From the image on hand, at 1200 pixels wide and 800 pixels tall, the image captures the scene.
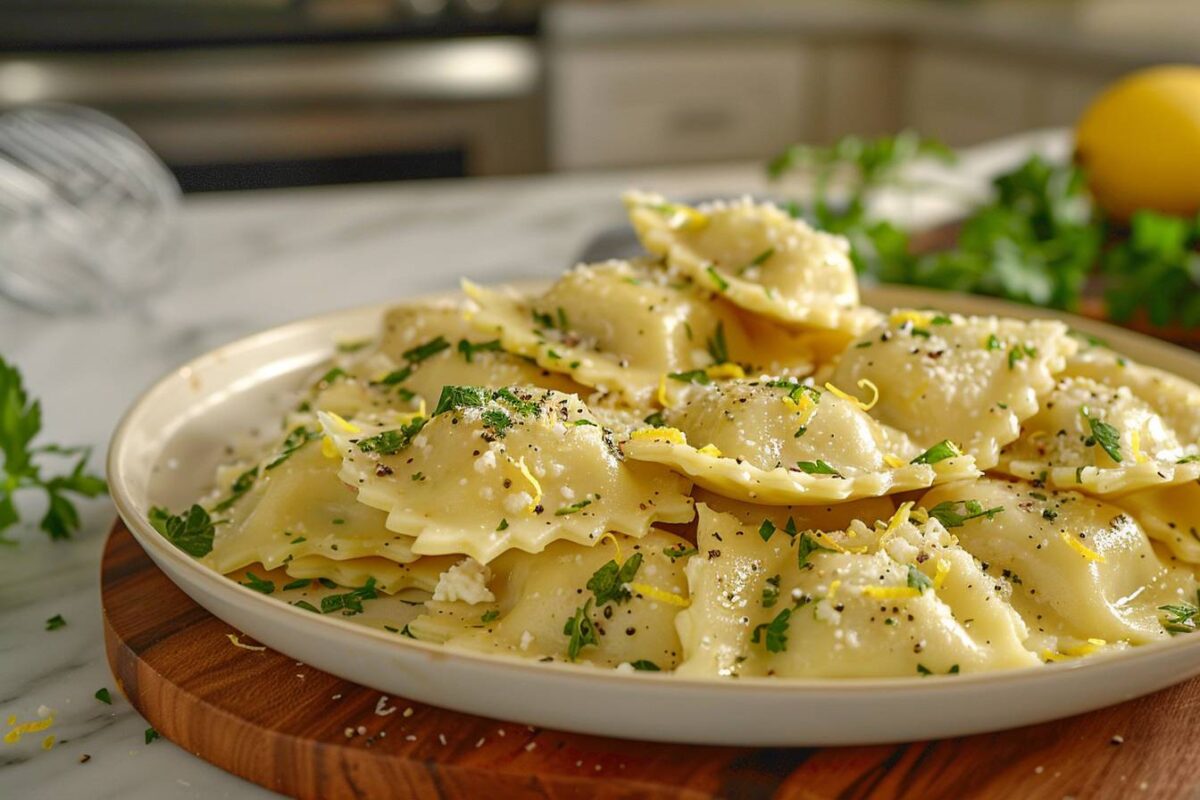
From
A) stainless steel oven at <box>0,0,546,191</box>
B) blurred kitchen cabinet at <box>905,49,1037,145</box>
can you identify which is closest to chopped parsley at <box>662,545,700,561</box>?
stainless steel oven at <box>0,0,546,191</box>

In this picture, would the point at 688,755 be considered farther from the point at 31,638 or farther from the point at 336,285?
the point at 336,285

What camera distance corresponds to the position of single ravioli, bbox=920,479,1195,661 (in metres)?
1.54

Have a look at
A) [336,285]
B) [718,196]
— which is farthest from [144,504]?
[718,196]

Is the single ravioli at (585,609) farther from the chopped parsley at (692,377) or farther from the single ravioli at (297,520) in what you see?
the chopped parsley at (692,377)

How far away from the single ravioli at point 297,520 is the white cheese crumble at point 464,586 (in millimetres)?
78

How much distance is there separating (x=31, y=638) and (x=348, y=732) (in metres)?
0.63

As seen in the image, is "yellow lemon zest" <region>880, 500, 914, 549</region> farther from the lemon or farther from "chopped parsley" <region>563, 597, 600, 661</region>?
the lemon

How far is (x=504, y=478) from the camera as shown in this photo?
1.58 metres

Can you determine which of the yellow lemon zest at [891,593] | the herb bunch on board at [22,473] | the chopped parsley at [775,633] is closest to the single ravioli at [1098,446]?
the yellow lemon zest at [891,593]

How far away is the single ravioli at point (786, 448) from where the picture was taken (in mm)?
1540

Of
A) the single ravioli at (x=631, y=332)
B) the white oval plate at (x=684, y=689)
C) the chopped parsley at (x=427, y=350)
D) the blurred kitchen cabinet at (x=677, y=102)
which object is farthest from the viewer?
the blurred kitchen cabinet at (x=677, y=102)

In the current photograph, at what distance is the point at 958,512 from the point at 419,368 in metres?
0.94

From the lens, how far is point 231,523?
1.76 metres

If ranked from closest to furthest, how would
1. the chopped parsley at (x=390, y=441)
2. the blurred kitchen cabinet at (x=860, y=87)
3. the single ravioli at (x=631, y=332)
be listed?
the chopped parsley at (x=390, y=441) < the single ravioli at (x=631, y=332) < the blurred kitchen cabinet at (x=860, y=87)
